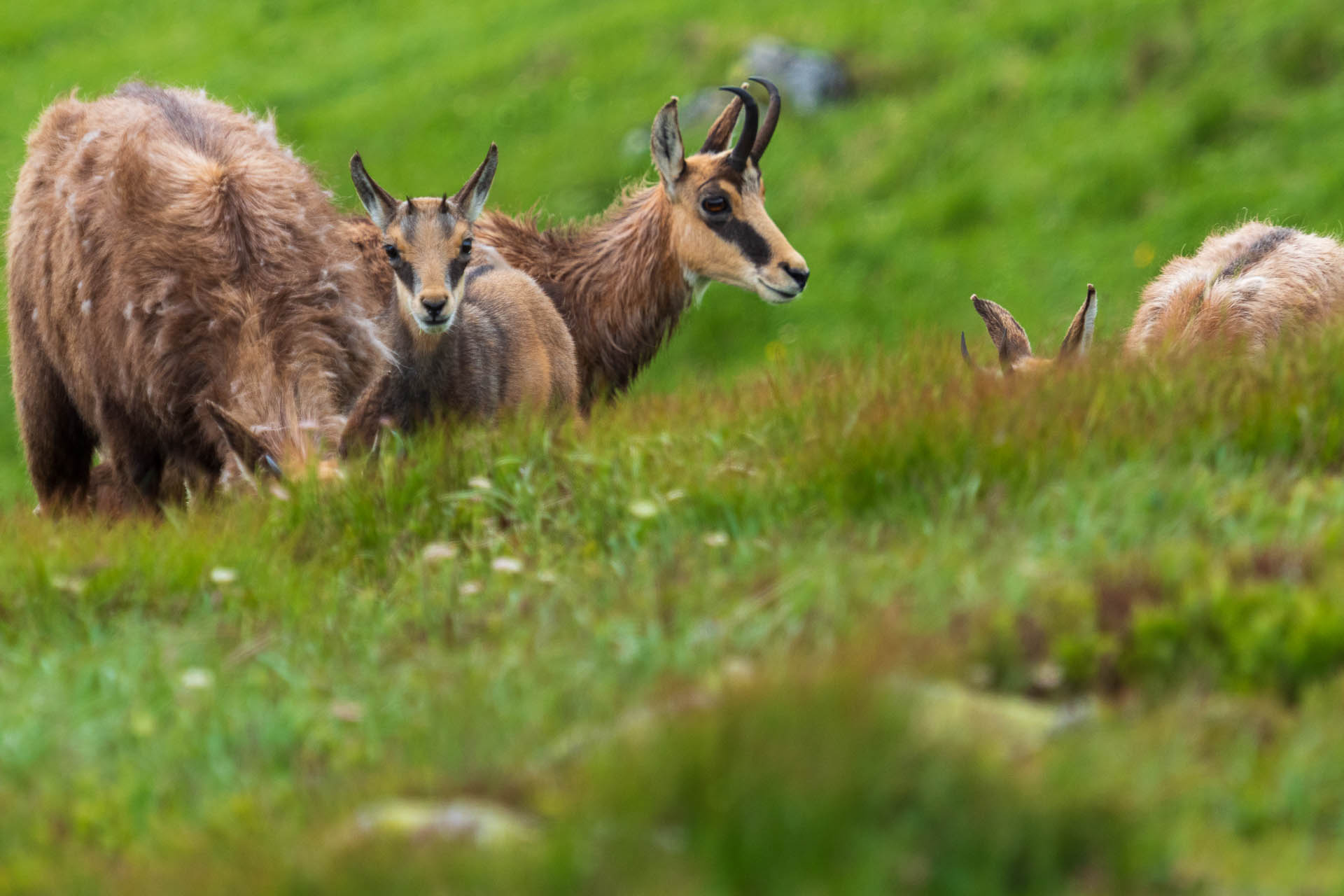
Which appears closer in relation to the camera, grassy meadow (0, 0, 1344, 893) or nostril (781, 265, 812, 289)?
grassy meadow (0, 0, 1344, 893)

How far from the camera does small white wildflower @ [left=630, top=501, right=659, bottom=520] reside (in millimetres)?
4867

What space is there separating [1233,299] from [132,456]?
18.2 ft

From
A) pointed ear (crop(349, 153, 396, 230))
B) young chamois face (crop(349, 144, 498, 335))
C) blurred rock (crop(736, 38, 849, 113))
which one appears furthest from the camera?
blurred rock (crop(736, 38, 849, 113))

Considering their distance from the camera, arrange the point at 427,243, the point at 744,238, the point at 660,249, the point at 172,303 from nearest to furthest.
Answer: the point at 172,303
the point at 427,243
the point at 744,238
the point at 660,249

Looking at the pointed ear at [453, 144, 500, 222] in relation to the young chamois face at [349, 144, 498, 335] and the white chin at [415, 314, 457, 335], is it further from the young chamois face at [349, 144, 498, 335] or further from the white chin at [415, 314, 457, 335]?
the white chin at [415, 314, 457, 335]

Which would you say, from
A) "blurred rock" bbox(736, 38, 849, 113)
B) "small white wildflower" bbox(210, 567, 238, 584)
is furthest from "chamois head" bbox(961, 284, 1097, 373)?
"blurred rock" bbox(736, 38, 849, 113)

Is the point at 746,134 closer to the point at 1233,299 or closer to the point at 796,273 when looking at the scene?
the point at 796,273

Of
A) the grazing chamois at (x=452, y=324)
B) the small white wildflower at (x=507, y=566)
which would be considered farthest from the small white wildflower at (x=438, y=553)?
the grazing chamois at (x=452, y=324)

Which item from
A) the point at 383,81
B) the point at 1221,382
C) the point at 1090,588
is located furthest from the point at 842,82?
the point at 1090,588

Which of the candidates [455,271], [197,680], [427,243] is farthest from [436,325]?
[197,680]

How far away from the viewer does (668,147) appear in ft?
30.0

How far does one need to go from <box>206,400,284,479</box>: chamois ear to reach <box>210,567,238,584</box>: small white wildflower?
98cm

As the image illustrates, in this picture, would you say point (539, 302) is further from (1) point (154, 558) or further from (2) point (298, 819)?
(2) point (298, 819)

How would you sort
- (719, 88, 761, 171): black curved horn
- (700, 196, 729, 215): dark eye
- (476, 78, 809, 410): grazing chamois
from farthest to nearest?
(700, 196, 729, 215): dark eye
(476, 78, 809, 410): grazing chamois
(719, 88, 761, 171): black curved horn
